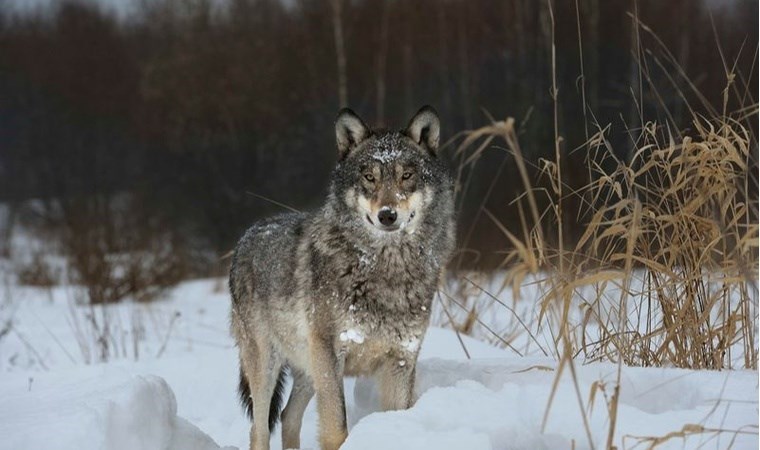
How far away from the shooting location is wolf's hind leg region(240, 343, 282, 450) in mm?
4180

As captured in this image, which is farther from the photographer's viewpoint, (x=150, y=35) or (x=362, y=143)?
(x=150, y=35)

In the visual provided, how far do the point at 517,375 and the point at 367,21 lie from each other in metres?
13.3

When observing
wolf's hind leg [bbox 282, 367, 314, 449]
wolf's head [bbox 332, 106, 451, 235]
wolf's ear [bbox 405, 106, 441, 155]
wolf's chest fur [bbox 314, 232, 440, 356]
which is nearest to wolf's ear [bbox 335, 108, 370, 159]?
wolf's head [bbox 332, 106, 451, 235]

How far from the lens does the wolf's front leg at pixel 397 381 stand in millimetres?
3678

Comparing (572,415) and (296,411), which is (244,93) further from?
(572,415)

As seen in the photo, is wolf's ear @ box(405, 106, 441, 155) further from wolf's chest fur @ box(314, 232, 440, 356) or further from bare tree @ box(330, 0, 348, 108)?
bare tree @ box(330, 0, 348, 108)

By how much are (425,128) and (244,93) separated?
45.8ft

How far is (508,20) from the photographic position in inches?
591

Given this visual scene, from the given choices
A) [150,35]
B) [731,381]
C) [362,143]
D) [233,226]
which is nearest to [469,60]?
[233,226]

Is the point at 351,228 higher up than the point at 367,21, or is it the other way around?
the point at 367,21

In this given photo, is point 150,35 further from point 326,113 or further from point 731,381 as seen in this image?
point 731,381

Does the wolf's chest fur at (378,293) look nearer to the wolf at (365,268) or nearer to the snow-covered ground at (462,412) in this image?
the wolf at (365,268)

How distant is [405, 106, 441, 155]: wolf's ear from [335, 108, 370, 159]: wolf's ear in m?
0.22

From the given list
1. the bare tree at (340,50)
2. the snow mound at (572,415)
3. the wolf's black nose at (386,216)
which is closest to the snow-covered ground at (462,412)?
the snow mound at (572,415)
